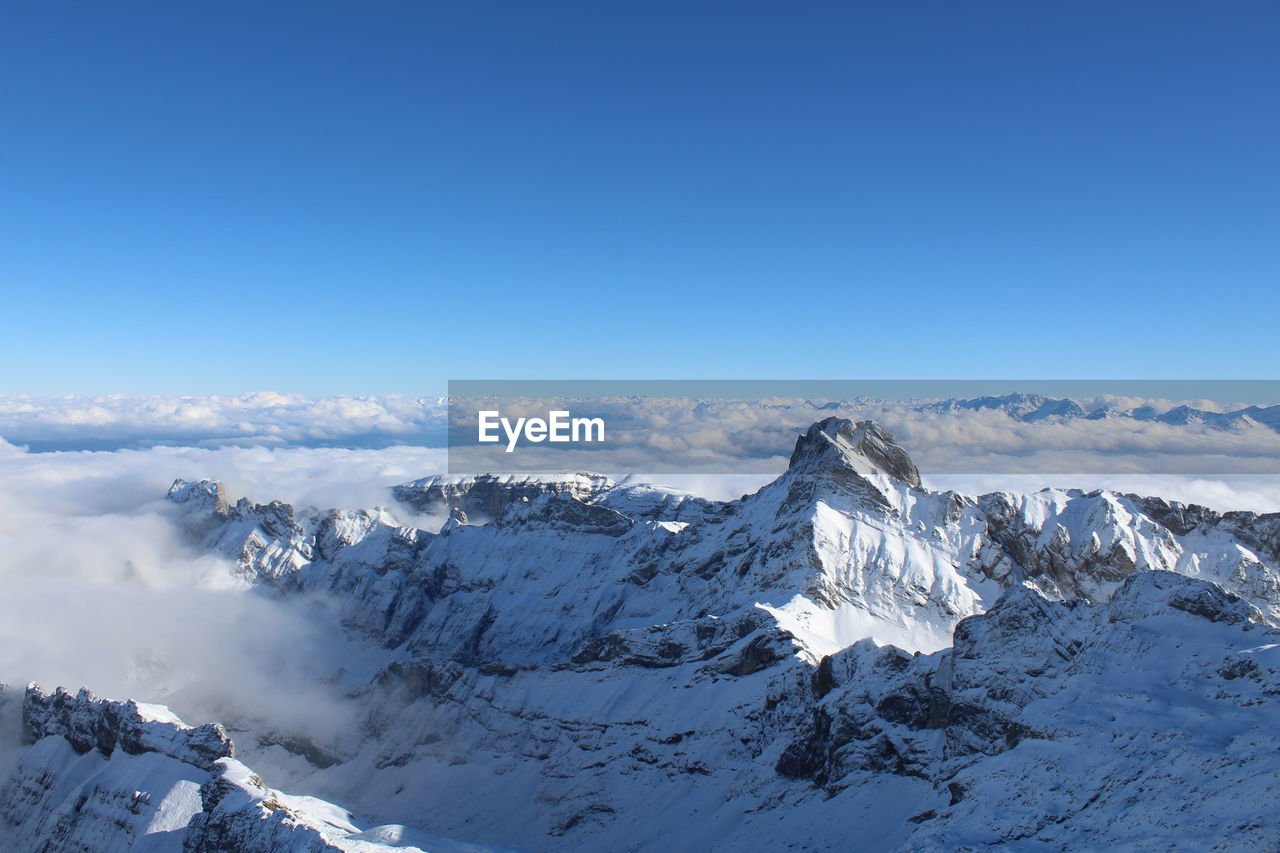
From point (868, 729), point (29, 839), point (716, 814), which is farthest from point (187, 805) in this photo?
point (868, 729)

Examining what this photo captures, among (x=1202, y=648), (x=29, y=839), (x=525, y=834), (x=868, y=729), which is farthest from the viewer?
(x=29, y=839)

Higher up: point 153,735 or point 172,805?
point 153,735

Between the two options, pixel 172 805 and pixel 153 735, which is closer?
pixel 172 805

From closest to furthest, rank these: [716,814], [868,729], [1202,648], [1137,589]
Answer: [1202,648] → [1137,589] → [868,729] → [716,814]

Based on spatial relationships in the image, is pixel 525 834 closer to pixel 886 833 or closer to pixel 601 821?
pixel 601 821

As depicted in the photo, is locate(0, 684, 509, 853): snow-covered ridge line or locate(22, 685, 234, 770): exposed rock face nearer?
locate(0, 684, 509, 853): snow-covered ridge line

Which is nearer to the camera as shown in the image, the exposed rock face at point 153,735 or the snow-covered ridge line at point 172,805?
the snow-covered ridge line at point 172,805

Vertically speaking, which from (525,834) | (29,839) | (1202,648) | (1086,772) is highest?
(1202,648)

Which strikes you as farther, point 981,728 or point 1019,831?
point 981,728

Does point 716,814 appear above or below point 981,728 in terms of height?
below

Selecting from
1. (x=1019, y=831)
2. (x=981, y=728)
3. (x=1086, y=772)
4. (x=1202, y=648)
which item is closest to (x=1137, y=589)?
(x=1202, y=648)
